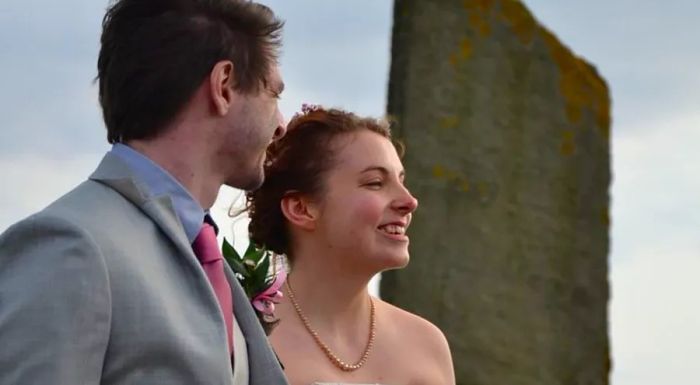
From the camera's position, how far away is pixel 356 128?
4.18 meters

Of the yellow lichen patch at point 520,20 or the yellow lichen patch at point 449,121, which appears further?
the yellow lichen patch at point 520,20

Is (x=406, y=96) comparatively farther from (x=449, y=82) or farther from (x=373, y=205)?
(x=373, y=205)

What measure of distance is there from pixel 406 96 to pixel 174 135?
3.52 meters

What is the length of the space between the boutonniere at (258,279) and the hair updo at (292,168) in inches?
18.2

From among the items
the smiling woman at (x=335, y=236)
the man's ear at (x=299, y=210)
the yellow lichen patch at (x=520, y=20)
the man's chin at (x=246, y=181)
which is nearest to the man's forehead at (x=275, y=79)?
the man's chin at (x=246, y=181)

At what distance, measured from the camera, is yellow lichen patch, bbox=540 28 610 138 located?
6367 mm

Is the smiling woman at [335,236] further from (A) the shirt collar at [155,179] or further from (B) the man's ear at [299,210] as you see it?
(A) the shirt collar at [155,179]

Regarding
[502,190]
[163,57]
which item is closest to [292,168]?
[163,57]

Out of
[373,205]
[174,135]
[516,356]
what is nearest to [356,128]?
[373,205]

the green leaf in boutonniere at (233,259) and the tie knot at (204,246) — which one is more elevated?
the tie knot at (204,246)

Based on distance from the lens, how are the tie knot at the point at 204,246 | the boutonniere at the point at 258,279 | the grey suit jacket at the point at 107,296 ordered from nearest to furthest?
1. the grey suit jacket at the point at 107,296
2. the tie knot at the point at 204,246
3. the boutonniere at the point at 258,279

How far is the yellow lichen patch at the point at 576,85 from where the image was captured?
6.37 metres

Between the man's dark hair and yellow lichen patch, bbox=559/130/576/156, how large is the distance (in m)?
3.80

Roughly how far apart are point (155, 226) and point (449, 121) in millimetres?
3666
